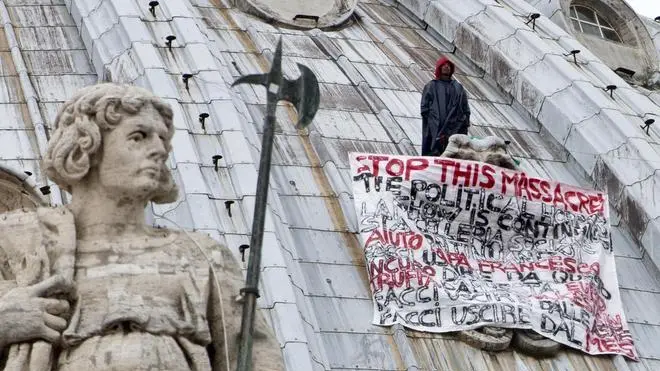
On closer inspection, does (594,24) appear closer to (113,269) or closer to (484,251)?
(484,251)

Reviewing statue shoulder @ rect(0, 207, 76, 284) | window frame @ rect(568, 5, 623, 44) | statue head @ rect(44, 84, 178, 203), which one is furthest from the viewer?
window frame @ rect(568, 5, 623, 44)

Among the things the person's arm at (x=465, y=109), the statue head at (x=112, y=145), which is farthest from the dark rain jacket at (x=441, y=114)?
the statue head at (x=112, y=145)

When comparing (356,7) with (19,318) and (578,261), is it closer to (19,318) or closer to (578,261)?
(578,261)

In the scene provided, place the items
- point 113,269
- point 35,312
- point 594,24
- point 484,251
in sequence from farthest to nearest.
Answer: point 594,24, point 484,251, point 113,269, point 35,312

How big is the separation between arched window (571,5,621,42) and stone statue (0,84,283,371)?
26.2m

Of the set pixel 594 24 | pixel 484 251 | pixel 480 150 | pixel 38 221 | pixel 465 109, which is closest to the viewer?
pixel 38 221

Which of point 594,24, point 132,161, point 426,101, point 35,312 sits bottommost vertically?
point 594,24

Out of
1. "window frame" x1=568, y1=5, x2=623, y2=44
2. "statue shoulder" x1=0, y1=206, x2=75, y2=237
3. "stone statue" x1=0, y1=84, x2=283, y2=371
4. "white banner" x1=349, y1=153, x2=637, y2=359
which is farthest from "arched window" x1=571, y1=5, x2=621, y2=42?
"statue shoulder" x1=0, y1=206, x2=75, y2=237

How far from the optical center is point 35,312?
21.9 m

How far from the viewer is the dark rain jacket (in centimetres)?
3981

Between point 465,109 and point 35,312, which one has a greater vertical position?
point 35,312

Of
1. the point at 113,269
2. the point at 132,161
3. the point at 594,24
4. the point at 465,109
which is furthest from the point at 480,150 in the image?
the point at 113,269

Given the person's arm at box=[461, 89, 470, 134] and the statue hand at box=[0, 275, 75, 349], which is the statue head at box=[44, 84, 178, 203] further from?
the person's arm at box=[461, 89, 470, 134]

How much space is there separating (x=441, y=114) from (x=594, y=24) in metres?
9.39
